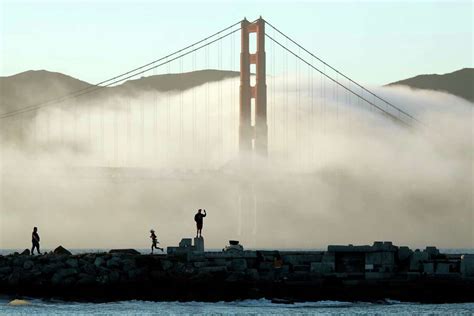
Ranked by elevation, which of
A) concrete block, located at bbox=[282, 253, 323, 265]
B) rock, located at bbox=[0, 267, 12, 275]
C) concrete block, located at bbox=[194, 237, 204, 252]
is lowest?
rock, located at bbox=[0, 267, 12, 275]

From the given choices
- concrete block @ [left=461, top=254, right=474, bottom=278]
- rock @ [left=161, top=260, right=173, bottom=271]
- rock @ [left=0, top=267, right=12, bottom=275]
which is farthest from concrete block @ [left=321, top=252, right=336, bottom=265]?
rock @ [left=0, top=267, right=12, bottom=275]

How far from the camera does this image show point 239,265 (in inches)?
1532

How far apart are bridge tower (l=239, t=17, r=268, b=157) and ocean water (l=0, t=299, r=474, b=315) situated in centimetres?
5021

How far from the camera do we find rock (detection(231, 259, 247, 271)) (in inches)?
1529

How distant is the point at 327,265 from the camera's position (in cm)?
3875

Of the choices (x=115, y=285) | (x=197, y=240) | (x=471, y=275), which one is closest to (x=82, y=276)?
(x=115, y=285)

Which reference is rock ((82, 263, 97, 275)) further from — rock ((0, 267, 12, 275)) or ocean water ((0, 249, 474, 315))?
rock ((0, 267, 12, 275))

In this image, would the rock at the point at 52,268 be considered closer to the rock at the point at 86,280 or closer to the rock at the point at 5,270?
the rock at the point at 86,280

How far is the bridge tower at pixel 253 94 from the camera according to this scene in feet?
291

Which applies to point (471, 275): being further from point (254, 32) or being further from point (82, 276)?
point (254, 32)

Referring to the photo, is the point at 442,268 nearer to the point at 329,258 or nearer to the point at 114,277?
the point at 329,258

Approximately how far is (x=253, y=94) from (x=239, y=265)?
55.9 metres

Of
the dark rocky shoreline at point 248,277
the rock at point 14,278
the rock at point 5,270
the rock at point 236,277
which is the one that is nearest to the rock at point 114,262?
the dark rocky shoreline at point 248,277

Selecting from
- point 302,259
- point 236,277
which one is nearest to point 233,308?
point 236,277
